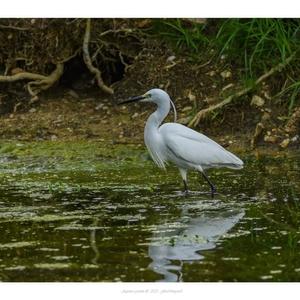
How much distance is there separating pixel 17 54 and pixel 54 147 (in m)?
1.83

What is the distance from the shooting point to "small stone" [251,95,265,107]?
10.5 metres

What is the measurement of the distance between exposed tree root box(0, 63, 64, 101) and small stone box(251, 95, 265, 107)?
7.99ft

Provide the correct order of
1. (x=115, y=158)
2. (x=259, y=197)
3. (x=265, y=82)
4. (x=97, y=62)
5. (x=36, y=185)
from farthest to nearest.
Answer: (x=97, y=62) → (x=265, y=82) → (x=115, y=158) → (x=36, y=185) → (x=259, y=197)

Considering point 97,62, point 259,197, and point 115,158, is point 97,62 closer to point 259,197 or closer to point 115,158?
point 115,158

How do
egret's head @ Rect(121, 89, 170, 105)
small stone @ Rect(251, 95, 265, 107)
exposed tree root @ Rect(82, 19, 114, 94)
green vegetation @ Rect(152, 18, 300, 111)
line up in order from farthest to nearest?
exposed tree root @ Rect(82, 19, 114, 94) → small stone @ Rect(251, 95, 265, 107) → green vegetation @ Rect(152, 18, 300, 111) → egret's head @ Rect(121, 89, 170, 105)

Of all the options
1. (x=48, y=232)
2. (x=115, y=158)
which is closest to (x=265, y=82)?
(x=115, y=158)

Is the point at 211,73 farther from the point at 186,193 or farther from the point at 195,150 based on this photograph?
the point at 186,193

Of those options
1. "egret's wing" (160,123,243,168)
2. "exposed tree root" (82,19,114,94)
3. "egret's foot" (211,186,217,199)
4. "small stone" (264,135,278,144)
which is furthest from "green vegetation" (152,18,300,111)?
"egret's foot" (211,186,217,199)

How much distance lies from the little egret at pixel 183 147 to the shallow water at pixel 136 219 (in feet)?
0.68

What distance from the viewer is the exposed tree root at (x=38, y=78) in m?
11.6

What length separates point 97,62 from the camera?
11.7m

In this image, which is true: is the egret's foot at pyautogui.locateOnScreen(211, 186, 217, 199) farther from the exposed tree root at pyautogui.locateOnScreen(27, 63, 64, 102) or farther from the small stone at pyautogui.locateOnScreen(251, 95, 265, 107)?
the exposed tree root at pyautogui.locateOnScreen(27, 63, 64, 102)

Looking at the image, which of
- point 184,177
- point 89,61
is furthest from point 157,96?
point 89,61

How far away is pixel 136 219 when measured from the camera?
7332 millimetres
